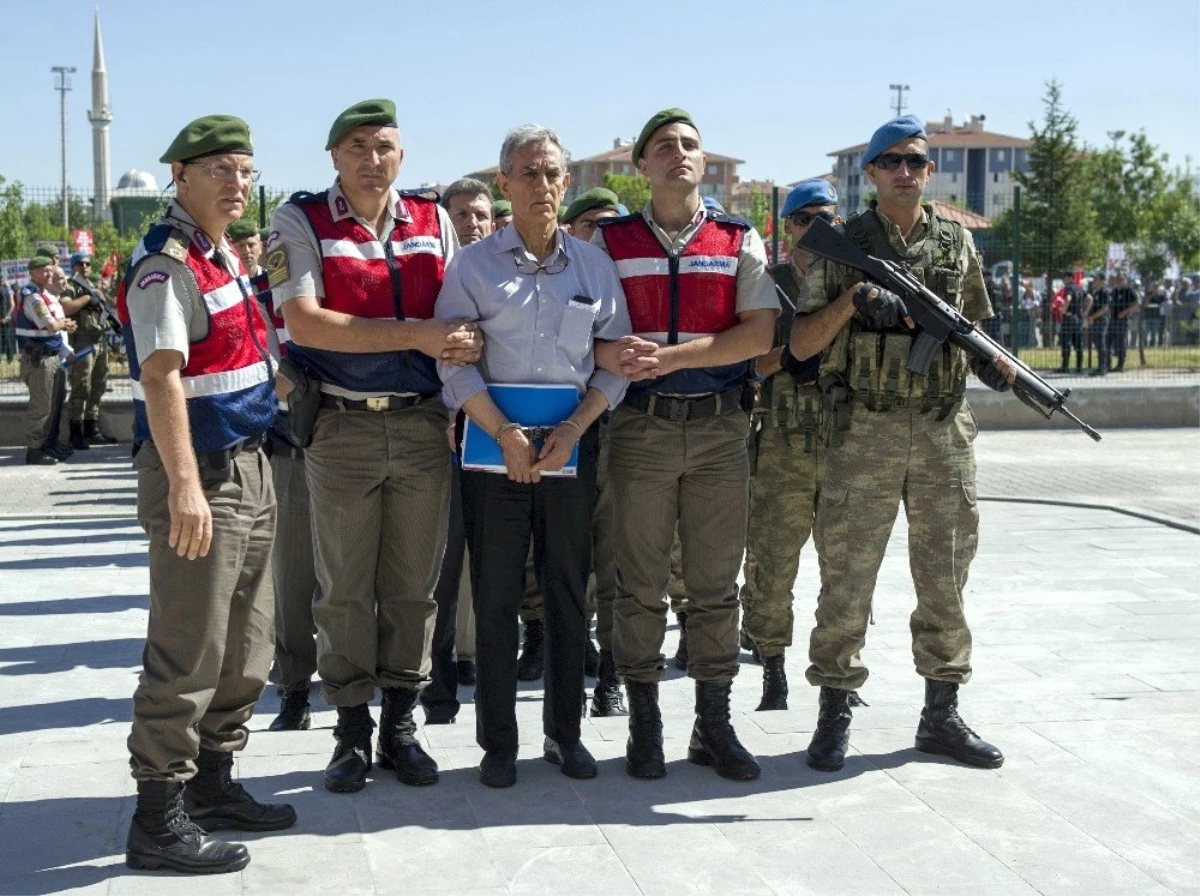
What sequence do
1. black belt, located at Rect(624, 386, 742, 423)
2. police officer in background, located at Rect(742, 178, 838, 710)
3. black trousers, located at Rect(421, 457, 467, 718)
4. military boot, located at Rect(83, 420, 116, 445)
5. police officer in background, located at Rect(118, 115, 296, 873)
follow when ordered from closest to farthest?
police officer in background, located at Rect(118, 115, 296, 873) < black belt, located at Rect(624, 386, 742, 423) < black trousers, located at Rect(421, 457, 467, 718) < police officer in background, located at Rect(742, 178, 838, 710) < military boot, located at Rect(83, 420, 116, 445)

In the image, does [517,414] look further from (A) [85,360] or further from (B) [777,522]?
(A) [85,360]

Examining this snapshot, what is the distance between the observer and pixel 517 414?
4754 millimetres

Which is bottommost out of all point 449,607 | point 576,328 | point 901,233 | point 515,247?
point 449,607

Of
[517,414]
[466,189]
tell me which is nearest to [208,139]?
[517,414]

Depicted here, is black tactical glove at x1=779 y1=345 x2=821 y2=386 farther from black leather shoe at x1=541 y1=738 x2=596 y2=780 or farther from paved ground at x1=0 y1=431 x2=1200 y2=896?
black leather shoe at x1=541 y1=738 x2=596 y2=780

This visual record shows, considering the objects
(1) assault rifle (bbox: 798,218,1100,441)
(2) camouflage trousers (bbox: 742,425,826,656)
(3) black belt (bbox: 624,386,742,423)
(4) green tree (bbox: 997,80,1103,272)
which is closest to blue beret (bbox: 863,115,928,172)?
(1) assault rifle (bbox: 798,218,1100,441)

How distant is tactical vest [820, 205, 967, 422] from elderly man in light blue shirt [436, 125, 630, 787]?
0.82 meters

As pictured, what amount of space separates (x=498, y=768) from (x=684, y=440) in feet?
4.07

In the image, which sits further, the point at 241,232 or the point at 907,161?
the point at 241,232

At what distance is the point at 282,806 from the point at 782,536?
2.57 m

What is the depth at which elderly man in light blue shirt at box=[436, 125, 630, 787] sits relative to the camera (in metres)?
4.71

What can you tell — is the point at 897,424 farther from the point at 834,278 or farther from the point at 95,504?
the point at 95,504

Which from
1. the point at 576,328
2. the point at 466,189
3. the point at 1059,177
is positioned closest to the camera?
the point at 576,328

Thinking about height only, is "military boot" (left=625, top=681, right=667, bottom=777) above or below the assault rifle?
below
